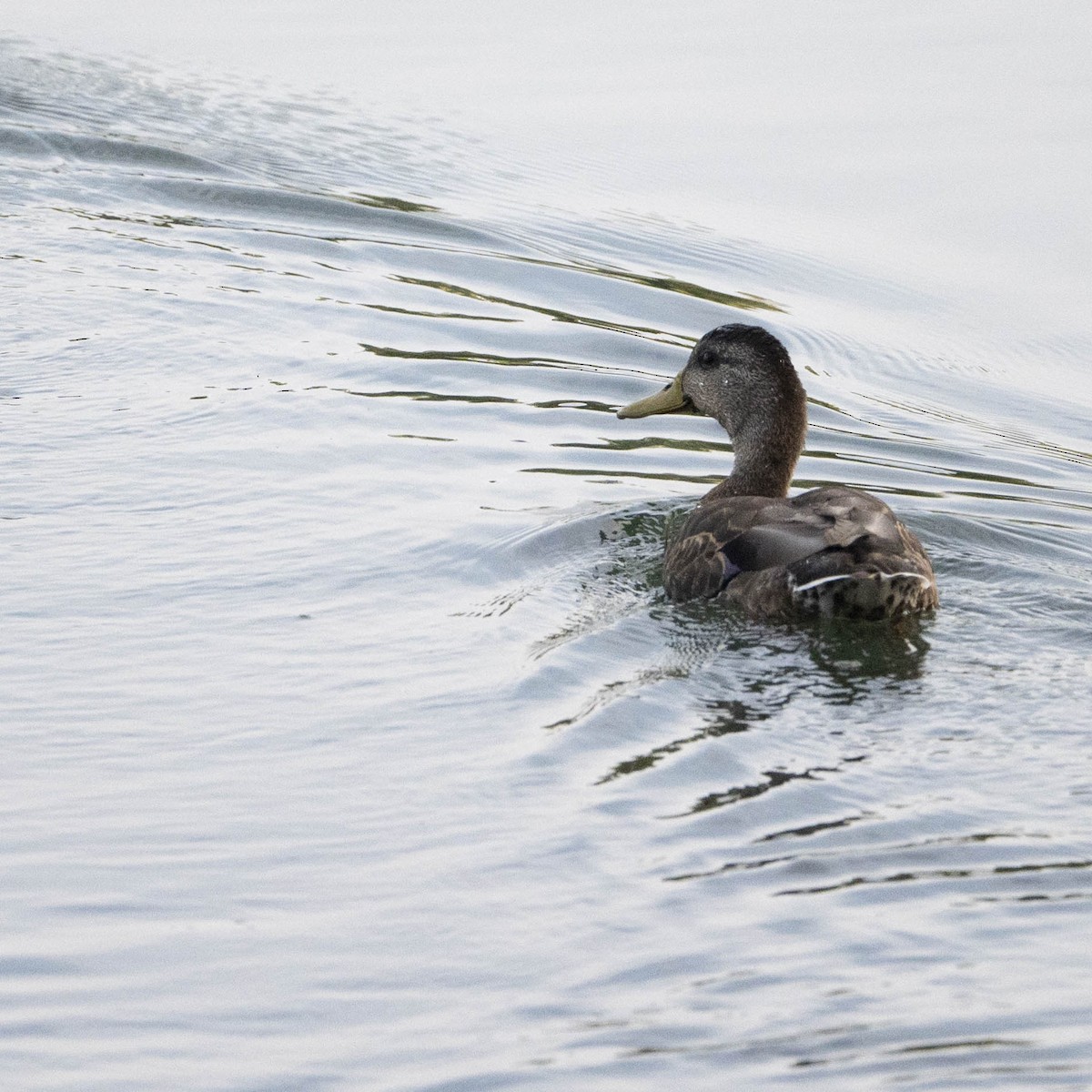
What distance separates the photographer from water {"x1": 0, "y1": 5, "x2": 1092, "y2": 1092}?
413 cm

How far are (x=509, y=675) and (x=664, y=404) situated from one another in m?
3.06

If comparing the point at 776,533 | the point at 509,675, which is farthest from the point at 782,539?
the point at 509,675

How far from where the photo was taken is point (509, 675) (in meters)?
6.18

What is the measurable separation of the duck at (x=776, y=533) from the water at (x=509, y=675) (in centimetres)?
16

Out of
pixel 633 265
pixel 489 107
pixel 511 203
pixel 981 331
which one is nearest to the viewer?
pixel 981 331

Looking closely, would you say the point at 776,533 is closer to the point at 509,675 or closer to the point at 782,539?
the point at 782,539

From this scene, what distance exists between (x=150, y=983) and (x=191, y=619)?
2.52 metres

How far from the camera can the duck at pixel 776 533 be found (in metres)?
6.62

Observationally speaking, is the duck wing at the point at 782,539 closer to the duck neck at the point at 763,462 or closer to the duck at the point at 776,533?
the duck at the point at 776,533

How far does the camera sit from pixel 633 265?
40.0 ft

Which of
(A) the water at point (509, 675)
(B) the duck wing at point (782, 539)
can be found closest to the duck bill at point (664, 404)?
(A) the water at point (509, 675)

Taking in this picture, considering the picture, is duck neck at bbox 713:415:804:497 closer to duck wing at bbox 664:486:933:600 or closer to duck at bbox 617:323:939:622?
duck at bbox 617:323:939:622

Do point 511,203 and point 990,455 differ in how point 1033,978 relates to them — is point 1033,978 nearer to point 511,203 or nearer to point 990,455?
point 990,455

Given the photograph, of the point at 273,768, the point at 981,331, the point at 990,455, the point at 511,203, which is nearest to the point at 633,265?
the point at 511,203
